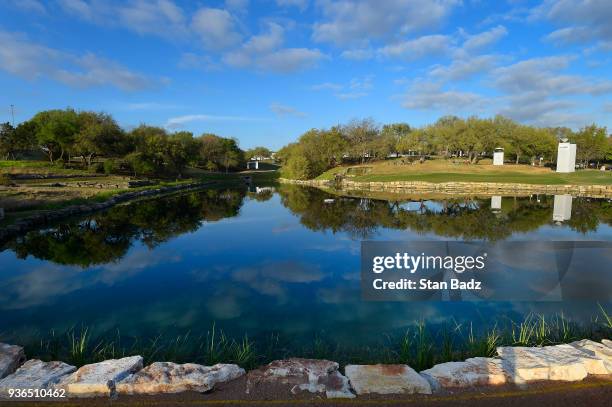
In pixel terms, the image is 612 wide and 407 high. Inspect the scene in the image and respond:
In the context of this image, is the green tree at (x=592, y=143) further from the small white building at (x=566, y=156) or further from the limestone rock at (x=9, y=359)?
the limestone rock at (x=9, y=359)

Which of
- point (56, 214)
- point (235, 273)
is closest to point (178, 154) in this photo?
point (56, 214)

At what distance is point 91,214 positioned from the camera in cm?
2386

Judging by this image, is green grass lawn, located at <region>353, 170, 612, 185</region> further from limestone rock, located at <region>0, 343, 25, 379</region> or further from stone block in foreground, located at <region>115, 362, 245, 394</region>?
limestone rock, located at <region>0, 343, 25, 379</region>

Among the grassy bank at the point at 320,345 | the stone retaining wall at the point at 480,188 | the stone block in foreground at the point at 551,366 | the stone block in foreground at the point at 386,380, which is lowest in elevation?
the grassy bank at the point at 320,345

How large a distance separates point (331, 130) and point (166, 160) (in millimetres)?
34144

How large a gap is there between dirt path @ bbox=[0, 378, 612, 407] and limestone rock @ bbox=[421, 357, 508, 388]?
4.6 inches

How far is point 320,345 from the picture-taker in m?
6.23

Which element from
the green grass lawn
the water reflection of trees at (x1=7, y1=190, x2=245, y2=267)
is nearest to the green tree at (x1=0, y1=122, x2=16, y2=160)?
the water reflection of trees at (x1=7, y1=190, x2=245, y2=267)

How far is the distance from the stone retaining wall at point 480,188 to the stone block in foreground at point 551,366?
3681 cm

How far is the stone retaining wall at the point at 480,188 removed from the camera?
36753 mm

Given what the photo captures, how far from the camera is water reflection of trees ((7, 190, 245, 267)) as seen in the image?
1357 centimetres

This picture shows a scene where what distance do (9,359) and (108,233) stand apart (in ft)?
46.7

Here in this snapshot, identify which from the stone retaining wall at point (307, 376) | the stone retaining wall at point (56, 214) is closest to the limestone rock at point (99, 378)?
the stone retaining wall at point (307, 376)

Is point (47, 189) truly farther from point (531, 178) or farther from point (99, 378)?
point (531, 178)
